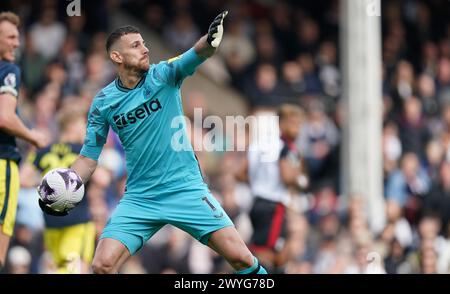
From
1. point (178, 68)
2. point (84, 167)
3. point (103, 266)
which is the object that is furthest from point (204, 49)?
point (103, 266)

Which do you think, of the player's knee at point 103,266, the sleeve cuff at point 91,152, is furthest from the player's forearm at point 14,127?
the player's knee at point 103,266

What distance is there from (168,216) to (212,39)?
1.55 metres

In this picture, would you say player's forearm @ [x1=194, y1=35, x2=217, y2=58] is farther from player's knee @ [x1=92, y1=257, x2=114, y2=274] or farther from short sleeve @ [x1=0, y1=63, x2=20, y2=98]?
short sleeve @ [x1=0, y1=63, x2=20, y2=98]

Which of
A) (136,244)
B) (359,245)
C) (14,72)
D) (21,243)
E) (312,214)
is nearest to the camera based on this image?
(136,244)

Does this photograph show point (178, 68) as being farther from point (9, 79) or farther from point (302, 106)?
point (302, 106)

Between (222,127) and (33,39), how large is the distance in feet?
10.1

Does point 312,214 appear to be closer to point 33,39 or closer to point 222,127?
point 222,127

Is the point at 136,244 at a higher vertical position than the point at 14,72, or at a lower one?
lower

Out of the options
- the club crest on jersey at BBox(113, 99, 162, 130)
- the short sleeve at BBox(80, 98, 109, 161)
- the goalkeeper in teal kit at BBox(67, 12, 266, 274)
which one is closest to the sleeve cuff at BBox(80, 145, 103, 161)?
the short sleeve at BBox(80, 98, 109, 161)

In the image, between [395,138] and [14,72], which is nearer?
[14,72]

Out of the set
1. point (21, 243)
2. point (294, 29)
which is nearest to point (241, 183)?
point (21, 243)

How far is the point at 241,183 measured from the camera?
53.7 ft

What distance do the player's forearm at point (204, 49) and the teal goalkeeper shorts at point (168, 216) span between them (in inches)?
A: 46.3

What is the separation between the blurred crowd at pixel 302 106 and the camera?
15203 mm
